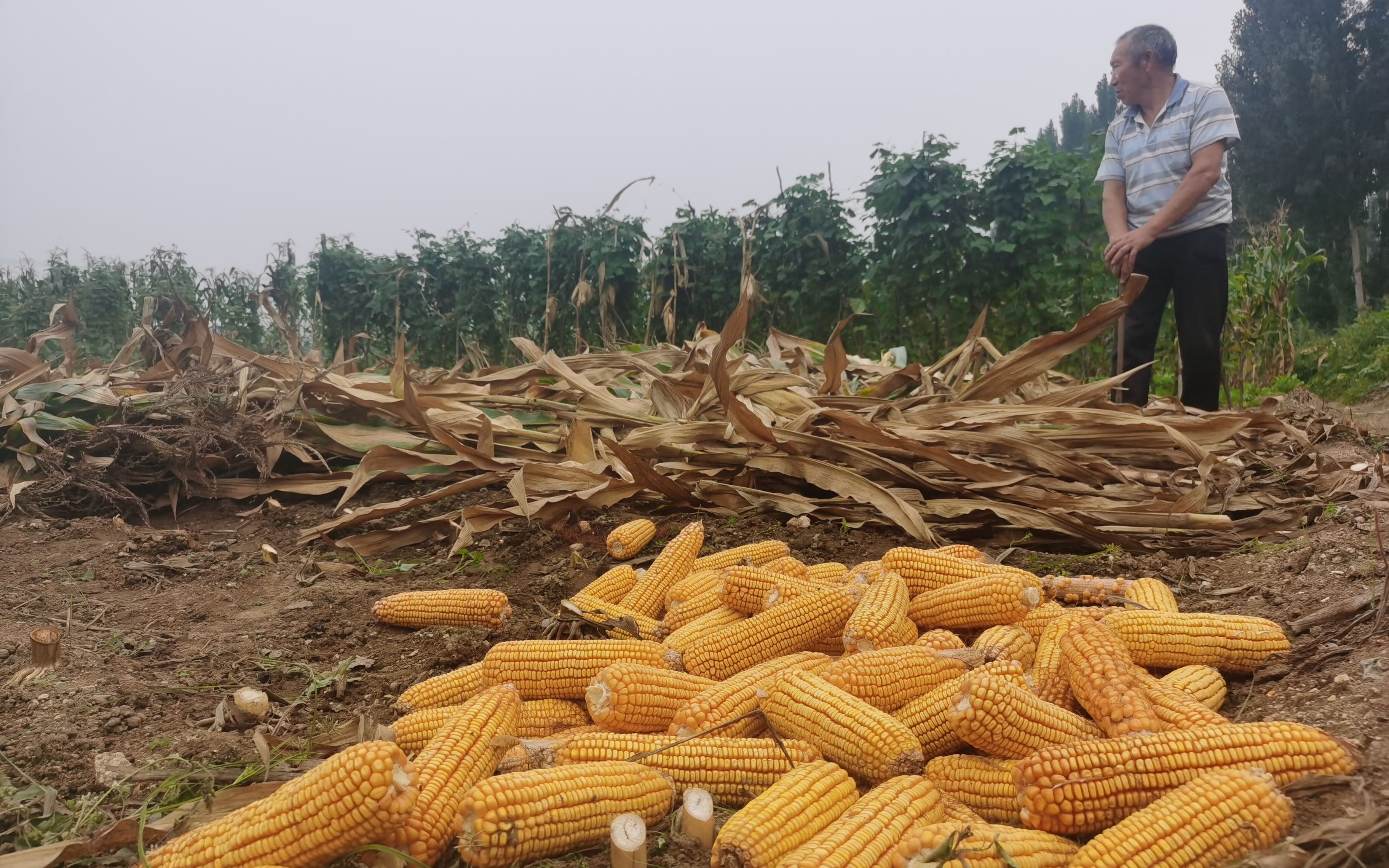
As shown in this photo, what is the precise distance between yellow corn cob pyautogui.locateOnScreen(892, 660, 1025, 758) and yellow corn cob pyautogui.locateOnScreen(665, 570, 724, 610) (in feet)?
3.37

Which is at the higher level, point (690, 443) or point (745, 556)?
point (690, 443)

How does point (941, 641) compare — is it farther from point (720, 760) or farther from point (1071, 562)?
point (1071, 562)

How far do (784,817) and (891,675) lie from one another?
1.99 feet

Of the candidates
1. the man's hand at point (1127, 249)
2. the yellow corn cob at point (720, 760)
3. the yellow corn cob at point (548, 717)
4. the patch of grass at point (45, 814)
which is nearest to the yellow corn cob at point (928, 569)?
the yellow corn cob at point (720, 760)

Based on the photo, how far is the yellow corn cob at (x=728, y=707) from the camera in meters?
2.04

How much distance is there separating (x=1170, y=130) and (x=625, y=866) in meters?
5.74

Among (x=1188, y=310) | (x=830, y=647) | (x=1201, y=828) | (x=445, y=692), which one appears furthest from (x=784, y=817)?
(x=1188, y=310)

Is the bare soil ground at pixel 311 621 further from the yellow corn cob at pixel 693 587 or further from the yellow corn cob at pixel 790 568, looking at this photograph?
the yellow corn cob at pixel 790 568

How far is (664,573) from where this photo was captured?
3238mm

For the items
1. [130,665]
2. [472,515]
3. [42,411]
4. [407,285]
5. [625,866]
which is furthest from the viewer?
[407,285]

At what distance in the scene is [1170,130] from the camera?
5.43m

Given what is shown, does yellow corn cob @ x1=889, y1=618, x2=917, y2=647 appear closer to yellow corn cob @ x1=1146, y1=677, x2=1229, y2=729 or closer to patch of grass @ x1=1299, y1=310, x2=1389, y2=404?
yellow corn cob @ x1=1146, y1=677, x2=1229, y2=729

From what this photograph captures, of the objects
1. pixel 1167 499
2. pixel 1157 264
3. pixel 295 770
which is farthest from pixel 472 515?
pixel 1157 264

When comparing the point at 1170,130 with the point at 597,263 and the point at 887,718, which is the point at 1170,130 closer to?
the point at 887,718
